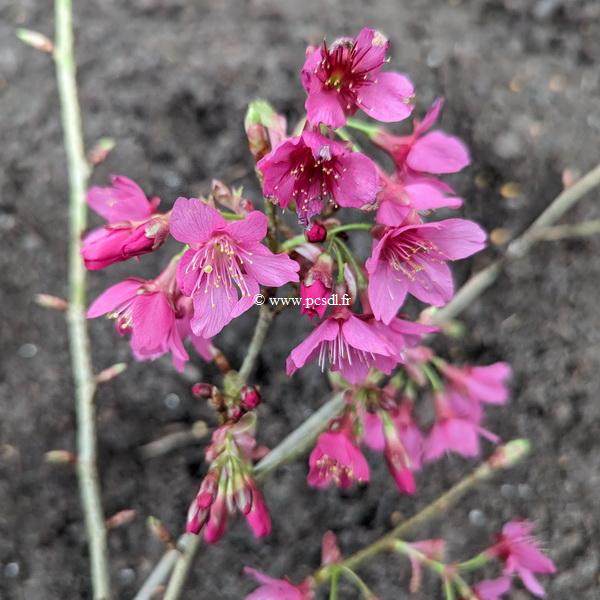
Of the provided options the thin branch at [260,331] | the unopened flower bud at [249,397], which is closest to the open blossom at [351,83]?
the thin branch at [260,331]

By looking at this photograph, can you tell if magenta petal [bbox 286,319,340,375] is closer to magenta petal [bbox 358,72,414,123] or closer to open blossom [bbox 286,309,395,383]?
open blossom [bbox 286,309,395,383]

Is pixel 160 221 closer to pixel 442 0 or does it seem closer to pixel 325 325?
pixel 325 325

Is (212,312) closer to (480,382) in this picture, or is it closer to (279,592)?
(279,592)

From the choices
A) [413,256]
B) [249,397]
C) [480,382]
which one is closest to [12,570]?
[249,397]

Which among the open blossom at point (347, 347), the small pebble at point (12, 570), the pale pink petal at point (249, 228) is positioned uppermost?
the pale pink petal at point (249, 228)

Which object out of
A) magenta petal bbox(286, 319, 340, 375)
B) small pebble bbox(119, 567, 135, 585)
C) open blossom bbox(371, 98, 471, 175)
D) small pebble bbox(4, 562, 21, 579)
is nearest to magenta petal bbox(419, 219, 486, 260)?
open blossom bbox(371, 98, 471, 175)

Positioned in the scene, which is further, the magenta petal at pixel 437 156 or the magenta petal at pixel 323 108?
the magenta petal at pixel 437 156

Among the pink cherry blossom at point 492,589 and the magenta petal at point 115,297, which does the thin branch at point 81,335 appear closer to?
the magenta petal at point 115,297
